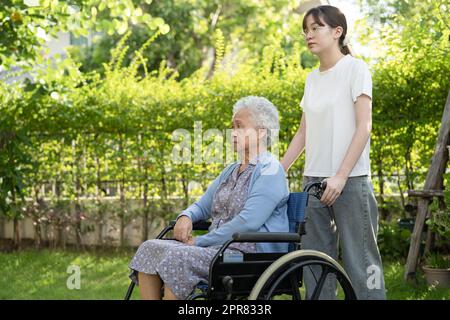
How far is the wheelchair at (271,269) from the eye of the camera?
8.16 ft

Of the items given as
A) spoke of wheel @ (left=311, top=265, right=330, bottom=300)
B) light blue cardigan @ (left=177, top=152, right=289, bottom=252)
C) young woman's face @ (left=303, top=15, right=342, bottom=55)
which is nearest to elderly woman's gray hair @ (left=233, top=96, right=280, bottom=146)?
light blue cardigan @ (left=177, top=152, right=289, bottom=252)

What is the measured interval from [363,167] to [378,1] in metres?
4.77

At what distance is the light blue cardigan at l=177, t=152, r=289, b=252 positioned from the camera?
8.96 ft

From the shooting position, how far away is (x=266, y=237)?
8.36 feet

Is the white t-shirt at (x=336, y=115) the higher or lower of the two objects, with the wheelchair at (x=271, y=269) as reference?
higher

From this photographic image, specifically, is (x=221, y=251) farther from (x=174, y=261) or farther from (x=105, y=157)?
(x=105, y=157)

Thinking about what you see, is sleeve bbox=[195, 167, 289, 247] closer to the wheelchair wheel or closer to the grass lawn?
the wheelchair wheel

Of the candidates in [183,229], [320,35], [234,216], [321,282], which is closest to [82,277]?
[183,229]

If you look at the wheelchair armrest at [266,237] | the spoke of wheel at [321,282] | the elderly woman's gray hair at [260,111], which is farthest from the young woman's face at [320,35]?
the spoke of wheel at [321,282]

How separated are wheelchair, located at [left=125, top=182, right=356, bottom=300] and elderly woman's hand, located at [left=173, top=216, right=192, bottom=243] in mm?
269

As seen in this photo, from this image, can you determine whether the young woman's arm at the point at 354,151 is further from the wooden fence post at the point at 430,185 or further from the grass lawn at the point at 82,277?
the wooden fence post at the point at 430,185

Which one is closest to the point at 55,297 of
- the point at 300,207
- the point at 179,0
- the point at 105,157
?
the point at 105,157

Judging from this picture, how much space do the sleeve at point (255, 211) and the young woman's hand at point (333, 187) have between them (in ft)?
0.59

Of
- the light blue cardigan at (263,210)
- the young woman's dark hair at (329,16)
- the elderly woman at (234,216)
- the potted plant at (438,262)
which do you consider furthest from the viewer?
the potted plant at (438,262)
